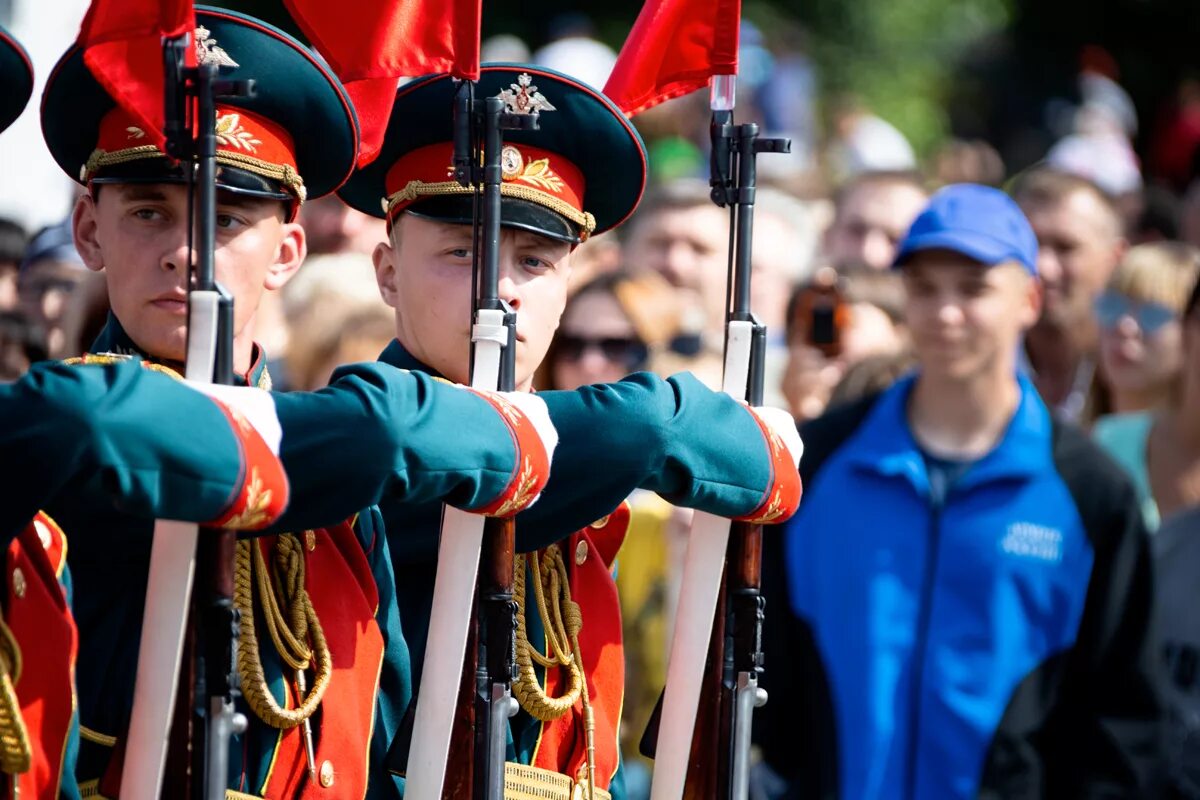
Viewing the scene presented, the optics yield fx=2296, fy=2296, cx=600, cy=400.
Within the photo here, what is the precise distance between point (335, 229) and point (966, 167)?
6041 millimetres

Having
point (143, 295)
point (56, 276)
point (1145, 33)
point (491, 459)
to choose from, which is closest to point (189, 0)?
point (143, 295)

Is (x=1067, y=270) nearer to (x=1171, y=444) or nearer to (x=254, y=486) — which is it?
(x=1171, y=444)

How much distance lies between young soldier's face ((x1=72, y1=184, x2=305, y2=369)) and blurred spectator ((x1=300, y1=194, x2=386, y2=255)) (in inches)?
172

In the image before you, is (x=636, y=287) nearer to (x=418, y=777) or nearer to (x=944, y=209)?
(x=944, y=209)

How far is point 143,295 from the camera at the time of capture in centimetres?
365

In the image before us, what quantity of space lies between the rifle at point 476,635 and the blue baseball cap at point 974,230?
2697 mm

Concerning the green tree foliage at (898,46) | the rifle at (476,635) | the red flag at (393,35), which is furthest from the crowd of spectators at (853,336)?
the green tree foliage at (898,46)

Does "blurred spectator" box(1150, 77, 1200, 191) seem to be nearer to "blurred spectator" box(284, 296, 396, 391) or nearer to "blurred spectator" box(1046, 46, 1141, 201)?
"blurred spectator" box(1046, 46, 1141, 201)

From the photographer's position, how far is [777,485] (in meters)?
4.09

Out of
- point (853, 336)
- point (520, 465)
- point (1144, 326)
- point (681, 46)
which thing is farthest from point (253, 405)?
point (1144, 326)

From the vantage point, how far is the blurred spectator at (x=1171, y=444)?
680cm

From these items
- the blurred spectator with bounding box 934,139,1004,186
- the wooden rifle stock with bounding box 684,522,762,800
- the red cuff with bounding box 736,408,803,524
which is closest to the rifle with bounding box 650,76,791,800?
the wooden rifle stock with bounding box 684,522,762,800

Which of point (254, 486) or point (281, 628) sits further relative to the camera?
point (281, 628)

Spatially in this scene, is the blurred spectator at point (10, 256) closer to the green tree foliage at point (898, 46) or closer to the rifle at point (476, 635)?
the rifle at point (476, 635)
